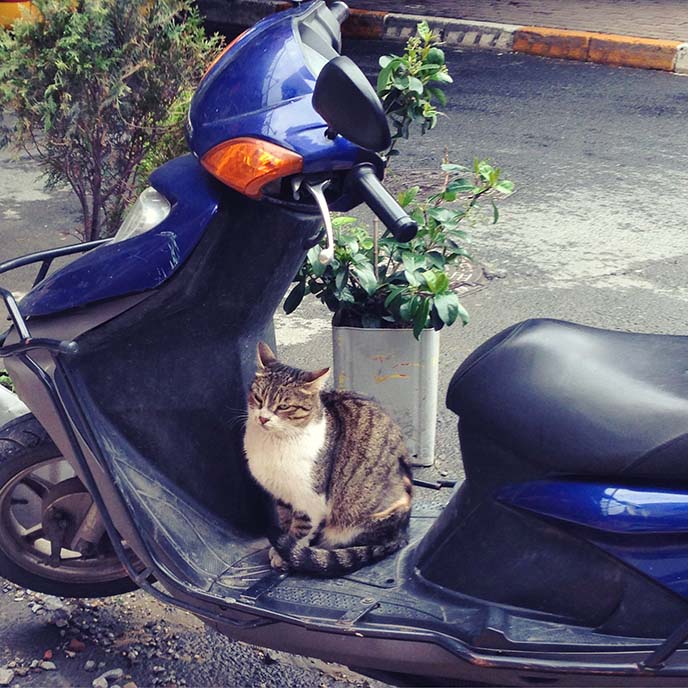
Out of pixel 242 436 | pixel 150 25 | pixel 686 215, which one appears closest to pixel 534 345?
pixel 242 436

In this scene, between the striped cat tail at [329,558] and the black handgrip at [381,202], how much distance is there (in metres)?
0.89

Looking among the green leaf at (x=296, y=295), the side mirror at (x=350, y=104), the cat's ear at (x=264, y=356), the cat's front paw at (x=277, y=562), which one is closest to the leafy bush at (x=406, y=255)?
the green leaf at (x=296, y=295)

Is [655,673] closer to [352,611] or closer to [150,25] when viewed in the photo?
[352,611]

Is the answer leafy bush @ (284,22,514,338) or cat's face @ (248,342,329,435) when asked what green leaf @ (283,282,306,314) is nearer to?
leafy bush @ (284,22,514,338)

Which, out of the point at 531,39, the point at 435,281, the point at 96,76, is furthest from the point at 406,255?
the point at 531,39

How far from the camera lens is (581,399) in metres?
2.01

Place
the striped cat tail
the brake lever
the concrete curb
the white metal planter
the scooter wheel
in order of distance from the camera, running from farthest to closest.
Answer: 1. the concrete curb
2. the white metal planter
3. the scooter wheel
4. the striped cat tail
5. the brake lever

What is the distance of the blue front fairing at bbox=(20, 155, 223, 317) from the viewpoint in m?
2.32

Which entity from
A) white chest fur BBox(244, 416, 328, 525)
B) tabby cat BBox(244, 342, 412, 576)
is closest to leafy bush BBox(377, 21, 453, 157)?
tabby cat BBox(244, 342, 412, 576)

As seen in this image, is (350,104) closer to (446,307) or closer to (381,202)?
(381,202)

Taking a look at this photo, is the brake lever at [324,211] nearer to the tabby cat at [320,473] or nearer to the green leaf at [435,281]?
the tabby cat at [320,473]

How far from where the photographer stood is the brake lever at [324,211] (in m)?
2.08

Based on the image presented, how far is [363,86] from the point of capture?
190 centimetres

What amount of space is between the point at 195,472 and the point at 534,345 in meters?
0.98
